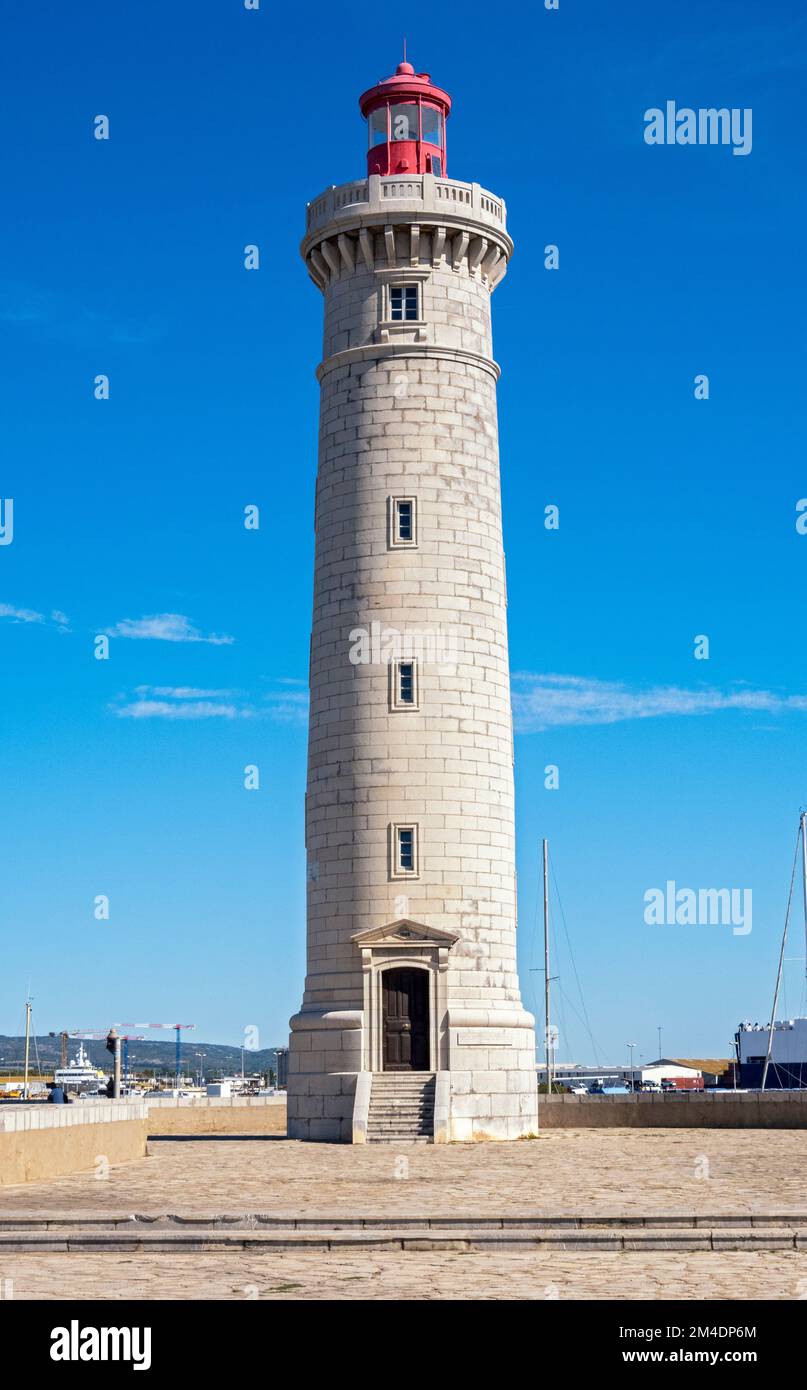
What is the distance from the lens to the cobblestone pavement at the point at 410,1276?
36.8ft

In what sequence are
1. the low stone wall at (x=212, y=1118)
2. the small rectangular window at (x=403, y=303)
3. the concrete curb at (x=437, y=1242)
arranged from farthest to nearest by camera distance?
1. the low stone wall at (x=212, y=1118)
2. the small rectangular window at (x=403, y=303)
3. the concrete curb at (x=437, y=1242)

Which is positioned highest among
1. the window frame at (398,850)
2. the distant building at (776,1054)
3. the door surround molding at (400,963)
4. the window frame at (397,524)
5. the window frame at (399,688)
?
the window frame at (397,524)

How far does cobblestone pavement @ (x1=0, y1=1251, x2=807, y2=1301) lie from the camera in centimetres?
1122

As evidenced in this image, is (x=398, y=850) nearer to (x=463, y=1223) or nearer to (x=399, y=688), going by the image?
(x=399, y=688)

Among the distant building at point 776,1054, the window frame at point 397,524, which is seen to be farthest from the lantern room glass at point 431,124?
the distant building at point 776,1054

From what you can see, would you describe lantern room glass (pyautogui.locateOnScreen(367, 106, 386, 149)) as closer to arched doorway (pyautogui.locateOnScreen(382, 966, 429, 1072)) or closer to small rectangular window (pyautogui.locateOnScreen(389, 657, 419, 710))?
small rectangular window (pyautogui.locateOnScreen(389, 657, 419, 710))

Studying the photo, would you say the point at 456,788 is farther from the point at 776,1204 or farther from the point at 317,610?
the point at 776,1204

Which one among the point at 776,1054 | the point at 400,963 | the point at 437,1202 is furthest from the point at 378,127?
the point at 776,1054

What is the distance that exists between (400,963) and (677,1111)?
8614 mm

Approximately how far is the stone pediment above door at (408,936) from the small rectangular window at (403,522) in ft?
26.2

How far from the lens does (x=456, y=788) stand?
109 ft

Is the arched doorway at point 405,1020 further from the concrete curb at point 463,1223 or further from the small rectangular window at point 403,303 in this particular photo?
the concrete curb at point 463,1223

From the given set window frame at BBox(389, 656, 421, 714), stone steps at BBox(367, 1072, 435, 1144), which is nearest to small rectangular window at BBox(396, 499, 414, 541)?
window frame at BBox(389, 656, 421, 714)
